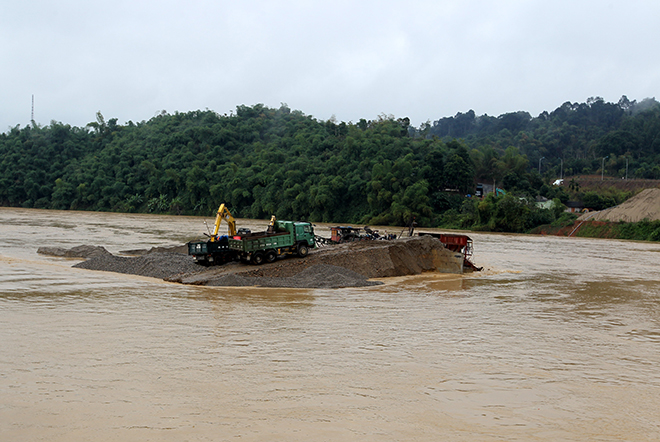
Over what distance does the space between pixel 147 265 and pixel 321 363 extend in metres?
16.4

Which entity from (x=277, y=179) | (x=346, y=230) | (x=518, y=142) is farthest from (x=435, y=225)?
(x=518, y=142)

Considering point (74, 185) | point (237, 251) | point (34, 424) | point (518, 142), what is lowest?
point (34, 424)

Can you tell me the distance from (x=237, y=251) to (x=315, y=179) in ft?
213

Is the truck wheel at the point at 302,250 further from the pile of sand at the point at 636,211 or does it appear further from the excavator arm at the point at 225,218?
the pile of sand at the point at 636,211

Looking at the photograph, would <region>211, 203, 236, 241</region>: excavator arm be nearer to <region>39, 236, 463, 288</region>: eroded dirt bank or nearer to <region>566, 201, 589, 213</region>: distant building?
<region>39, 236, 463, 288</region>: eroded dirt bank

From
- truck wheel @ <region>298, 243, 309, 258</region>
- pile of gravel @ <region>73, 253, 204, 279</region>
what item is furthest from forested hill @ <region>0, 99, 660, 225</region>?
pile of gravel @ <region>73, 253, 204, 279</region>

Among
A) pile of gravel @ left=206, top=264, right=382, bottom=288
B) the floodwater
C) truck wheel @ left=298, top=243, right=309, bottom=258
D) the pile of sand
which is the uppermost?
the pile of sand

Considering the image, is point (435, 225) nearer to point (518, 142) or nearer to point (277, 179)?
point (277, 179)

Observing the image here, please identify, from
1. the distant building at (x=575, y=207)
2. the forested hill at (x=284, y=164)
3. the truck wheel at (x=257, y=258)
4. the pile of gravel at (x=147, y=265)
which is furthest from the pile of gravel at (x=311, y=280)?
the distant building at (x=575, y=207)

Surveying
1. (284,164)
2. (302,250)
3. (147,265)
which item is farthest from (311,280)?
(284,164)

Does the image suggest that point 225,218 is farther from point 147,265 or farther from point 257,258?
point 147,265

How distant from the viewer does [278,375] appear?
39.4 feet

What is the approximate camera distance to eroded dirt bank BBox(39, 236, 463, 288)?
2433cm

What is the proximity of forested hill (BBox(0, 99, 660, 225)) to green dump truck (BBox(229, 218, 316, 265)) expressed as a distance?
162ft
